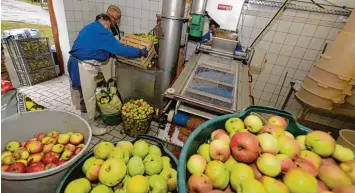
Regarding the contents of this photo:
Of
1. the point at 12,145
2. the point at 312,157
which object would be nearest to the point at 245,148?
the point at 312,157

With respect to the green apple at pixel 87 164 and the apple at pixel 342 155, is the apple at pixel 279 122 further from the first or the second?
the green apple at pixel 87 164

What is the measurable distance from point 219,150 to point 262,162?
0.57 feet

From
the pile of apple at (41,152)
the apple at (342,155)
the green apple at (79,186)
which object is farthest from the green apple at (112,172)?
the apple at (342,155)

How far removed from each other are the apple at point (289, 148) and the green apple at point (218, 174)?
0.90 ft

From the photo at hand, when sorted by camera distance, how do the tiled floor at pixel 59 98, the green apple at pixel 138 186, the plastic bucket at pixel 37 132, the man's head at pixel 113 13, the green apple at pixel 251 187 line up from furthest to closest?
the man's head at pixel 113 13 < the tiled floor at pixel 59 98 < the plastic bucket at pixel 37 132 < the green apple at pixel 138 186 < the green apple at pixel 251 187

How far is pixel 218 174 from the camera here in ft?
2.47

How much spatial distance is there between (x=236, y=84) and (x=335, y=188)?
144 cm

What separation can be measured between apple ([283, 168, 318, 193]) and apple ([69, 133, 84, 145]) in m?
1.51

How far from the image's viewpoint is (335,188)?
70 cm

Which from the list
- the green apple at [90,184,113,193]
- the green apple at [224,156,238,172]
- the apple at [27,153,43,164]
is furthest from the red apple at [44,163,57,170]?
the green apple at [224,156,238,172]

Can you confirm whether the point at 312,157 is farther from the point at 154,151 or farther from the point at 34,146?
the point at 34,146

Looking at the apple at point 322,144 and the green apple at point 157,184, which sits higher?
the apple at point 322,144

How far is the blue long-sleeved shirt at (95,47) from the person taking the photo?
7.57 feet

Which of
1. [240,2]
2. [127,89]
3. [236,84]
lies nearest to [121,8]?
[127,89]
